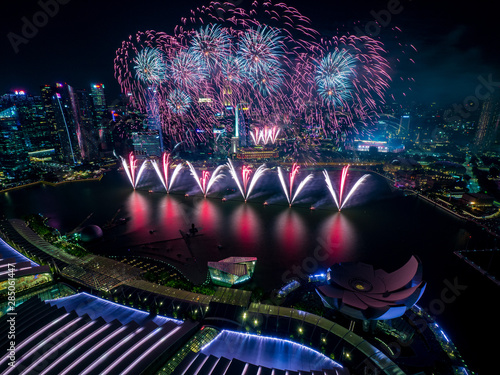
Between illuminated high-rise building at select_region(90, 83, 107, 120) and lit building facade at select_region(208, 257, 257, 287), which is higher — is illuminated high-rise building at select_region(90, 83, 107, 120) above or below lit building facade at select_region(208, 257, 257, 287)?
above

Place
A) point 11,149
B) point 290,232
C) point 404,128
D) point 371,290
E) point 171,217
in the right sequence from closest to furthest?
point 371,290, point 290,232, point 171,217, point 11,149, point 404,128

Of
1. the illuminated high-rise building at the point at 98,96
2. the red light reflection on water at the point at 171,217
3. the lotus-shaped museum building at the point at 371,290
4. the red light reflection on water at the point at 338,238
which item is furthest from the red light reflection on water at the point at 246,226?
the illuminated high-rise building at the point at 98,96

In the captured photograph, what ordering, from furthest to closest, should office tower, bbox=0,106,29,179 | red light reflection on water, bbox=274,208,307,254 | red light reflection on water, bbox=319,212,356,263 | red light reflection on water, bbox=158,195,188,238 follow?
office tower, bbox=0,106,29,179 < red light reflection on water, bbox=158,195,188,238 < red light reflection on water, bbox=274,208,307,254 < red light reflection on water, bbox=319,212,356,263

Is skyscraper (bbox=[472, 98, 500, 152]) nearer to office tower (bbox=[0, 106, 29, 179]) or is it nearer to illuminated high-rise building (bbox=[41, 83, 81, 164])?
illuminated high-rise building (bbox=[41, 83, 81, 164])

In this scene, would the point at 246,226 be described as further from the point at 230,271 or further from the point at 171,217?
the point at 230,271

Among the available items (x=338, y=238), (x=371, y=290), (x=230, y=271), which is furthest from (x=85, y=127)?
(x=371, y=290)

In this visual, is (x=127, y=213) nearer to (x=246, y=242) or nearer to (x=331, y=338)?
(x=246, y=242)

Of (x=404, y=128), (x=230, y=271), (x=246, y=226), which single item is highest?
(x=404, y=128)

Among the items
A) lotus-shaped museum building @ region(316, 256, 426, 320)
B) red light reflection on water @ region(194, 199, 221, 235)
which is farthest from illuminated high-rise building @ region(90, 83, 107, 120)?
lotus-shaped museum building @ region(316, 256, 426, 320)
